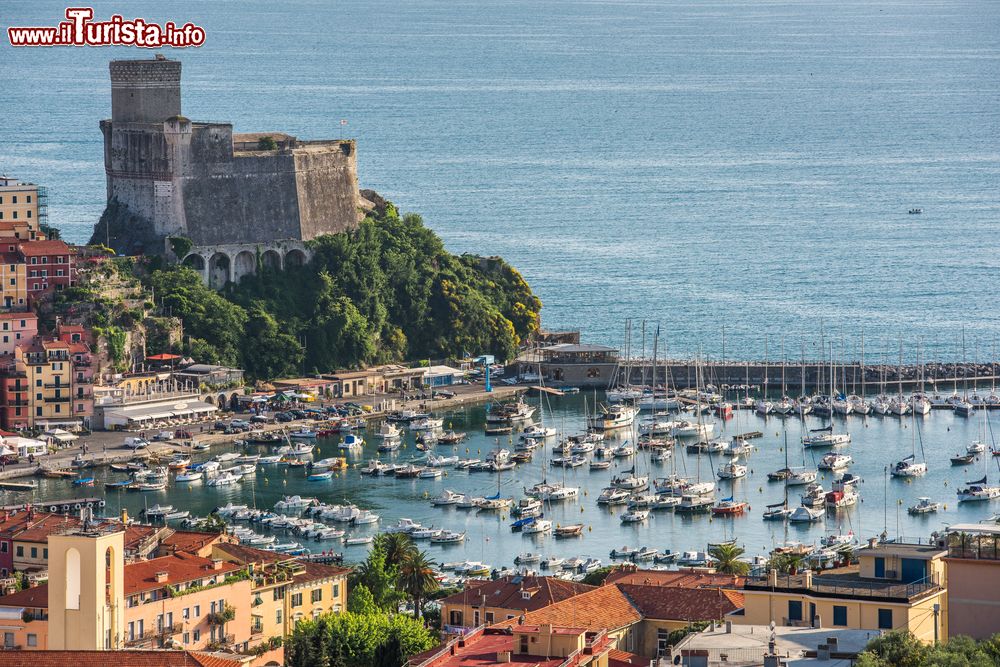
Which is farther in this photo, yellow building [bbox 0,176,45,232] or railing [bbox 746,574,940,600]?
yellow building [bbox 0,176,45,232]

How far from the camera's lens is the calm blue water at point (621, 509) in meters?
60.7

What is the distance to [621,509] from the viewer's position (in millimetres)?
64500

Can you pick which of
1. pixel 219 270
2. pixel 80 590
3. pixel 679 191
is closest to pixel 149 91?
pixel 219 270

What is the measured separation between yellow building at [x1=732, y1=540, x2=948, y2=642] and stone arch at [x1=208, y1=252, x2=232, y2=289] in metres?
52.3

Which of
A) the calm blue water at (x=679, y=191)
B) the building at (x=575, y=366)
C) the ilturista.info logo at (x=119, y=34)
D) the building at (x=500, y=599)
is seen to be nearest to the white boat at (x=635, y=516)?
the ilturista.info logo at (x=119, y=34)

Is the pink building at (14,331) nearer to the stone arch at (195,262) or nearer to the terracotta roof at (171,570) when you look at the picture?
the stone arch at (195,262)

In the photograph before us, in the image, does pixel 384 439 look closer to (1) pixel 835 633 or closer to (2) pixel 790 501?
(2) pixel 790 501

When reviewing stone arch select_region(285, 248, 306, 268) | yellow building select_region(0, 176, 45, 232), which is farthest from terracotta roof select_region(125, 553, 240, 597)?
stone arch select_region(285, 248, 306, 268)

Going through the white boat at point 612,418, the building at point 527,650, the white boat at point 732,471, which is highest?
the white boat at point 612,418

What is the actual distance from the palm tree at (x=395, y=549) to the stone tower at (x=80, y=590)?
55.5 ft

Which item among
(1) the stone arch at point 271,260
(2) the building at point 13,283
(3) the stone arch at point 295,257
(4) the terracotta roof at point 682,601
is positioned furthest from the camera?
(3) the stone arch at point 295,257

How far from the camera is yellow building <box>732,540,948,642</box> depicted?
29141 mm

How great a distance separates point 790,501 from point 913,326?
102 ft

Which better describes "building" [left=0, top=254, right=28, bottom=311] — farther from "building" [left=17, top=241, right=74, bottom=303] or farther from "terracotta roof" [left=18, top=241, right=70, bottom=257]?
"terracotta roof" [left=18, top=241, right=70, bottom=257]
